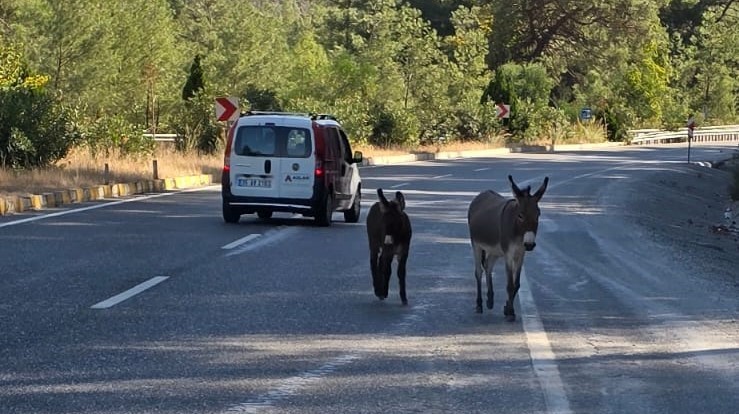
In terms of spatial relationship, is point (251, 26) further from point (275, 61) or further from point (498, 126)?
point (498, 126)

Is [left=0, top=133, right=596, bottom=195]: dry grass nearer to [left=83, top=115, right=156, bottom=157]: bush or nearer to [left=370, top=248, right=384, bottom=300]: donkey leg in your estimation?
[left=83, top=115, right=156, bottom=157]: bush

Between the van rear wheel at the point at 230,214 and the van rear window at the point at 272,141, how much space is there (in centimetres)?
85

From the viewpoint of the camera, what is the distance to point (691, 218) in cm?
2678

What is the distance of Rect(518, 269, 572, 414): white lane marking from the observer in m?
7.45

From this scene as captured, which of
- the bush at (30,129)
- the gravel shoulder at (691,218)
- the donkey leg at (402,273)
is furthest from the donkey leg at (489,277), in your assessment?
the bush at (30,129)

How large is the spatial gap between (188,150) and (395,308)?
88.0 ft

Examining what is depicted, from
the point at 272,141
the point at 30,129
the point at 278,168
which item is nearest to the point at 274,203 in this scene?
the point at 278,168

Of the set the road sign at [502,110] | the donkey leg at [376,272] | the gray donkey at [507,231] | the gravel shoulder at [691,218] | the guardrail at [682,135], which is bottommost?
the guardrail at [682,135]

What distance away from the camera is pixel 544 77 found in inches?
2923

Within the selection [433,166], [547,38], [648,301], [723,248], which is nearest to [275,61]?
[547,38]

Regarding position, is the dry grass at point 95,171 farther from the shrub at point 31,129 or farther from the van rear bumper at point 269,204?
the van rear bumper at point 269,204

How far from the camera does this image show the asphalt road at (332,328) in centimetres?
754

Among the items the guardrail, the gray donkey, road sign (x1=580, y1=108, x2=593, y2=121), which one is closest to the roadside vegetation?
road sign (x1=580, y1=108, x2=593, y2=121)

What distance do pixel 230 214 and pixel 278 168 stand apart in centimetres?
106
